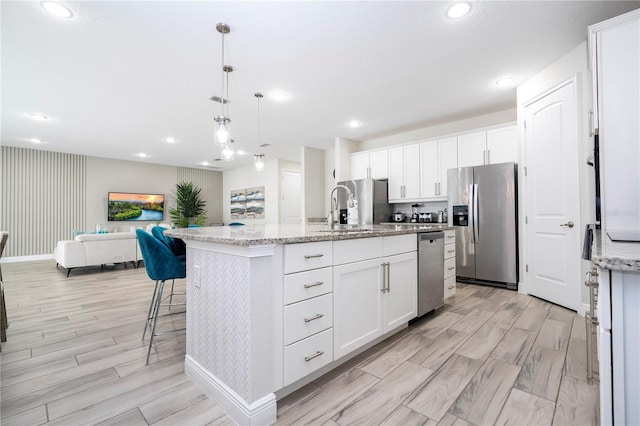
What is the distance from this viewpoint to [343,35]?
8.05 ft

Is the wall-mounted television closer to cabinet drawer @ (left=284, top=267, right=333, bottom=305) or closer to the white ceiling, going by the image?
the white ceiling

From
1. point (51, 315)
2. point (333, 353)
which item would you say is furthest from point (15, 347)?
point (333, 353)

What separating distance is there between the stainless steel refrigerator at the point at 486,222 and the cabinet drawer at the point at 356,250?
8.33ft

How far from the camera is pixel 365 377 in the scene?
1703mm

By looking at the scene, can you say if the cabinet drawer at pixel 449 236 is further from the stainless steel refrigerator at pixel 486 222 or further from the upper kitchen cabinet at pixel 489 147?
the upper kitchen cabinet at pixel 489 147

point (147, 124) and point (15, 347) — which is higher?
point (147, 124)

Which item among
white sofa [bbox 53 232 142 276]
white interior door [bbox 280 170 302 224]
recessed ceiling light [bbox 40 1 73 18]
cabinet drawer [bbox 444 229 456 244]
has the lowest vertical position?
white sofa [bbox 53 232 142 276]

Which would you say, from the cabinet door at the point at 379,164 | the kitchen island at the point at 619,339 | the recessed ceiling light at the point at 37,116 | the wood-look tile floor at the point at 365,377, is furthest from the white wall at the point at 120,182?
the kitchen island at the point at 619,339

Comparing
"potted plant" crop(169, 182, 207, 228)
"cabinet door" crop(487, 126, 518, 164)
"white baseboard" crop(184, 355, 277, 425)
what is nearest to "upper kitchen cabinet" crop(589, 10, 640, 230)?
"cabinet door" crop(487, 126, 518, 164)

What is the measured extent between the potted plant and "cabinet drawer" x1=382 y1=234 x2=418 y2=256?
25.2 feet

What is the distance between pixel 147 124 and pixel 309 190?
10.5 feet

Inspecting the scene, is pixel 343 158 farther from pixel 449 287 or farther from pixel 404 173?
pixel 449 287

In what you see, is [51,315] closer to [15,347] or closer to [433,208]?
[15,347]

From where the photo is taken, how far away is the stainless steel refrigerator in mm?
3637
